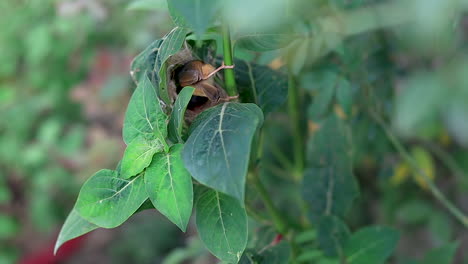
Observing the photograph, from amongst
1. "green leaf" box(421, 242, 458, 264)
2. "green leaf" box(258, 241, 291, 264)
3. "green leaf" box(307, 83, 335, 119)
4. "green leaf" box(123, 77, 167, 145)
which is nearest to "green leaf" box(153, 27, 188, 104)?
"green leaf" box(123, 77, 167, 145)

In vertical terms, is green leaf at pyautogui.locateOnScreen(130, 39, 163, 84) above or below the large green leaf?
above

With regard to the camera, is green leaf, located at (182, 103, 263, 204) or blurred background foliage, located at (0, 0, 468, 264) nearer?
green leaf, located at (182, 103, 263, 204)

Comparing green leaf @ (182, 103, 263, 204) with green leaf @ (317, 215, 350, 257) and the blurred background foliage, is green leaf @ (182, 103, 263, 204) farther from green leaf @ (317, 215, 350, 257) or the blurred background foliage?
green leaf @ (317, 215, 350, 257)

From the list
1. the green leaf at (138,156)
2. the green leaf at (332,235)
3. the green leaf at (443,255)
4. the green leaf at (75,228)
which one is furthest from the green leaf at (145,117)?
the green leaf at (443,255)

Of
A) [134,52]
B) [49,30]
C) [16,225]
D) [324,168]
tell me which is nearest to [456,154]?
[324,168]

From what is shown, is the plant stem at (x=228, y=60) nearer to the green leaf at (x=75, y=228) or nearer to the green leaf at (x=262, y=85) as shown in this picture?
the green leaf at (x=262, y=85)

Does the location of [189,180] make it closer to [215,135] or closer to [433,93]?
[215,135]
